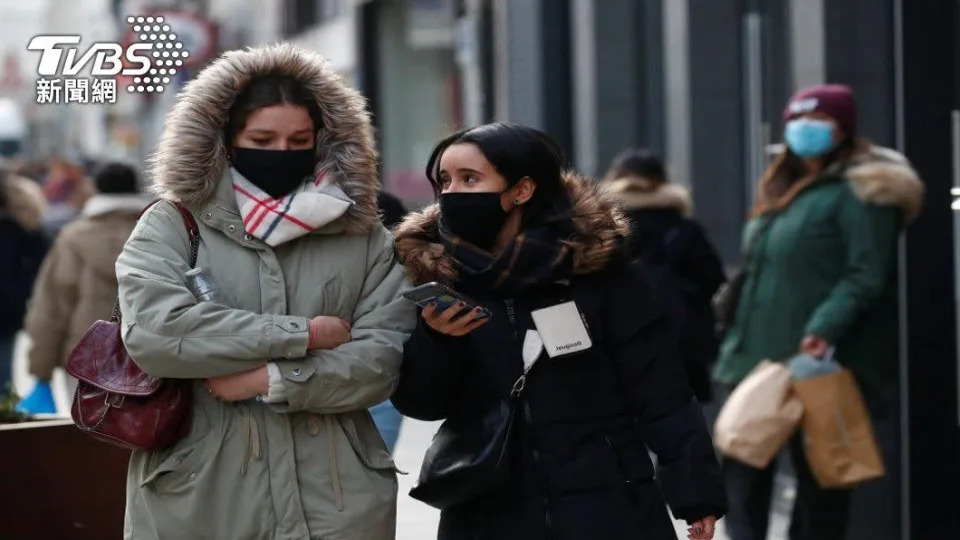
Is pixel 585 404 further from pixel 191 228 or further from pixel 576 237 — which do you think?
pixel 191 228

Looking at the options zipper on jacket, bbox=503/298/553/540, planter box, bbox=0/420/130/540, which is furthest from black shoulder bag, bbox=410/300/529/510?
planter box, bbox=0/420/130/540

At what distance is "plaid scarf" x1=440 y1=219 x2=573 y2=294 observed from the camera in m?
4.52

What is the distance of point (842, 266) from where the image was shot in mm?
7410

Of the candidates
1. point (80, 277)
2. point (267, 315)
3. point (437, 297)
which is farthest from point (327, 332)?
point (80, 277)

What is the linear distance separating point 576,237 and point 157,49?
2.37 metres

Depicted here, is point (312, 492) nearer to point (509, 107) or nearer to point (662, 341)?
point (662, 341)

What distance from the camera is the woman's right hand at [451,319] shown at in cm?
437

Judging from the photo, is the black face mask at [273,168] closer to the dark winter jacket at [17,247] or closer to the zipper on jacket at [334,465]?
the zipper on jacket at [334,465]

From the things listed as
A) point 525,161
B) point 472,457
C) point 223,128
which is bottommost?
point 472,457

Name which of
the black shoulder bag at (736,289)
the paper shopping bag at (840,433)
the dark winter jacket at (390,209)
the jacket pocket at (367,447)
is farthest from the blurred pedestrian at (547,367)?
the black shoulder bag at (736,289)

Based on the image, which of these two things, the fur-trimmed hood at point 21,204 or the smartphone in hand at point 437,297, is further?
the fur-trimmed hood at point 21,204

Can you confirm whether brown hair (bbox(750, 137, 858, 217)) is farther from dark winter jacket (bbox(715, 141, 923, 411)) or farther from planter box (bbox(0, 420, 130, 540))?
planter box (bbox(0, 420, 130, 540))

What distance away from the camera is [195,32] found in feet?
122

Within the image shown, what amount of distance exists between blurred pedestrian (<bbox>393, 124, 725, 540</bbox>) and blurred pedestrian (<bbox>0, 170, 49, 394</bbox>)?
269 inches
